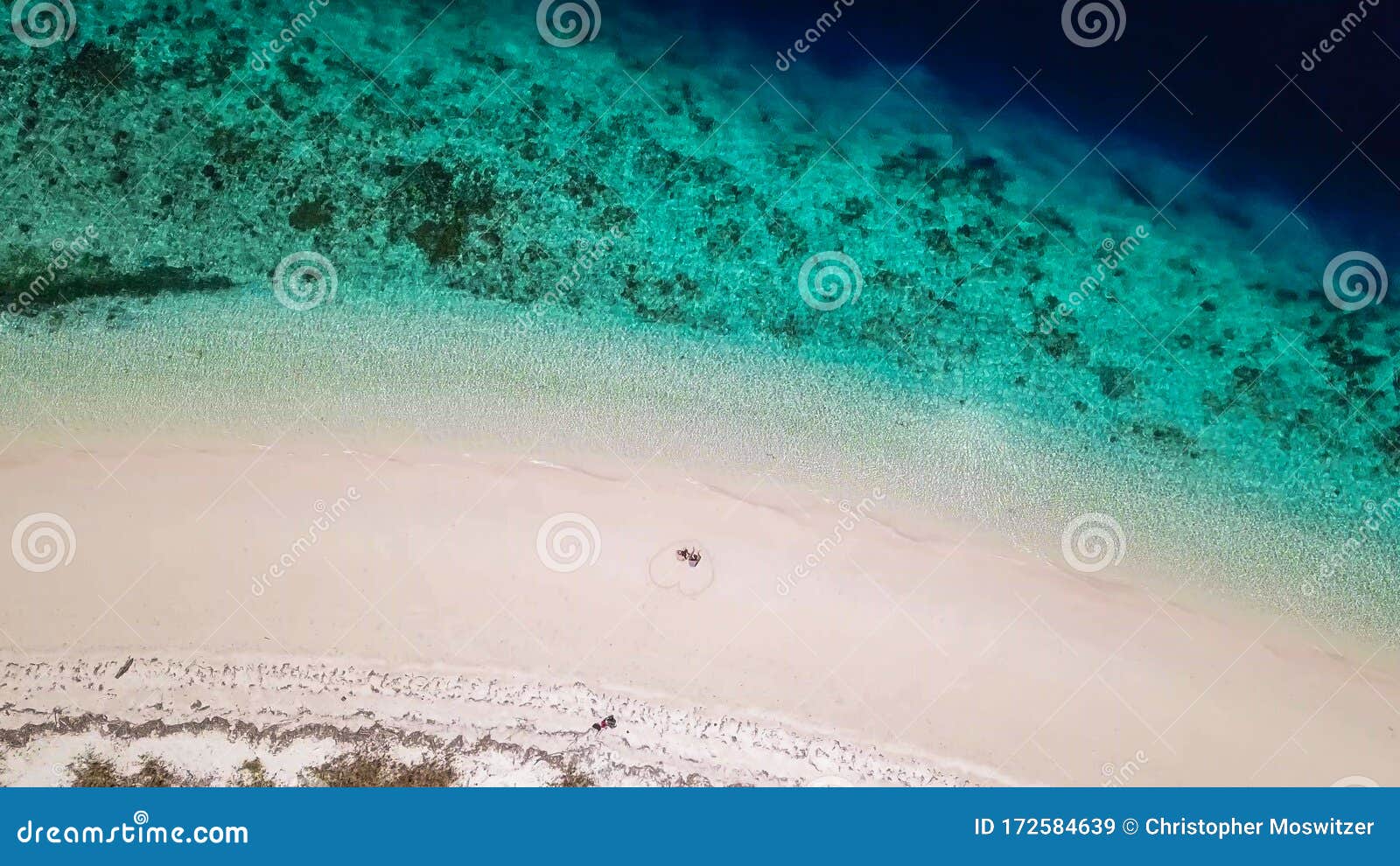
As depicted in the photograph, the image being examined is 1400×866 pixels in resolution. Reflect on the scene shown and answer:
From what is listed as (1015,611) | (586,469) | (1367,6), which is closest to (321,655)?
(586,469)

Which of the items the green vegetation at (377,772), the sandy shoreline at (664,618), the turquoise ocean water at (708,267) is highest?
the turquoise ocean water at (708,267)

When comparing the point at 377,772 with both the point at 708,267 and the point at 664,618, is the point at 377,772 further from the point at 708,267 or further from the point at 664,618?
the point at 708,267

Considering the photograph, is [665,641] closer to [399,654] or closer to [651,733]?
[651,733]

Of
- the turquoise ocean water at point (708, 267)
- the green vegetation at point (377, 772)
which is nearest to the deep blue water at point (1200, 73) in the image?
the turquoise ocean water at point (708, 267)

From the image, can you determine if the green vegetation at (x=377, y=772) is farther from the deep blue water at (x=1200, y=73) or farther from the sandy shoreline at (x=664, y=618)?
the deep blue water at (x=1200, y=73)

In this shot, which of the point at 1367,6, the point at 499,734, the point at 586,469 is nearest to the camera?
the point at 499,734

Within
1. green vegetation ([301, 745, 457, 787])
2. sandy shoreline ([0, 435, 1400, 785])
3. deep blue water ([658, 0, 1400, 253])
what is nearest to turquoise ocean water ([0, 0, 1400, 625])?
deep blue water ([658, 0, 1400, 253])
